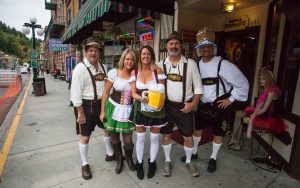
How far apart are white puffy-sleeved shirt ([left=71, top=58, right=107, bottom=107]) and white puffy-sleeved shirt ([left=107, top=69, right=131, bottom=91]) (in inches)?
7.5

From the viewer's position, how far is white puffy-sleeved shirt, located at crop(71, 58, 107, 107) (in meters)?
2.70

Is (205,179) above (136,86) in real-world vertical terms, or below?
below

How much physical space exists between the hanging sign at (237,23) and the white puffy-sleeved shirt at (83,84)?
375cm

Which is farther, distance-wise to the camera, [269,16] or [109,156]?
[269,16]

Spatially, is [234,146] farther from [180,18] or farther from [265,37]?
[180,18]

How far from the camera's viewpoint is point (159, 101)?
8.03 ft

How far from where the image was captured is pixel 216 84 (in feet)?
9.37

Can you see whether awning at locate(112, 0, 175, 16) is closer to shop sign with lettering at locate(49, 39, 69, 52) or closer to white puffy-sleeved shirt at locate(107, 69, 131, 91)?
white puffy-sleeved shirt at locate(107, 69, 131, 91)

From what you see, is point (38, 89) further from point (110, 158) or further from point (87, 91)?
point (87, 91)

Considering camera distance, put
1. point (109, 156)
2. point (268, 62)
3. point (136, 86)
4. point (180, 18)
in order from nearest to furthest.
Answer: point (136, 86) → point (109, 156) → point (268, 62) → point (180, 18)

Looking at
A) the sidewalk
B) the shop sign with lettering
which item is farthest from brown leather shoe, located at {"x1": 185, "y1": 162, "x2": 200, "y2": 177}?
the shop sign with lettering

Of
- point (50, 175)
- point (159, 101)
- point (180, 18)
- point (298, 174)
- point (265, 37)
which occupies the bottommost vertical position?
point (50, 175)

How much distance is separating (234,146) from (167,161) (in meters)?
1.54

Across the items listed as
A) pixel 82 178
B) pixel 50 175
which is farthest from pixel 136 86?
pixel 50 175
